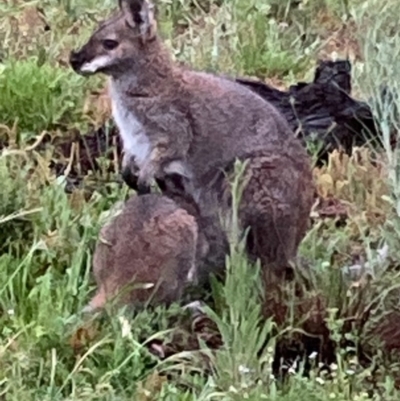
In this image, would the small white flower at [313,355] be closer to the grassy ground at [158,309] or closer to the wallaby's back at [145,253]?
the grassy ground at [158,309]

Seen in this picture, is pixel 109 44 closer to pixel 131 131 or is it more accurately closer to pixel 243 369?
pixel 131 131

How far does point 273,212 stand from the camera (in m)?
5.87

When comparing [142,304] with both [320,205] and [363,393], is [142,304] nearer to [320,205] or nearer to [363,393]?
[363,393]

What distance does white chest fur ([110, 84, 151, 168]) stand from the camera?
6195mm

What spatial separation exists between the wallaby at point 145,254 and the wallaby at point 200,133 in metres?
0.35

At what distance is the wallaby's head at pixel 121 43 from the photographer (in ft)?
20.4

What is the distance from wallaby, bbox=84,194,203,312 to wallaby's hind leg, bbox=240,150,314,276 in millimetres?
296

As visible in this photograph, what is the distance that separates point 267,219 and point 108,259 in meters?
0.72

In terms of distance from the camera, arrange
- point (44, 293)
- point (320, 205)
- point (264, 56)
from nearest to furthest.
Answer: point (44, 293) < point (320, 205) < point (264, 56)

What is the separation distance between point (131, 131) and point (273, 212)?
79 centimetres

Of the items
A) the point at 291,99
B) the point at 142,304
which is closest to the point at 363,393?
the point at 142,304

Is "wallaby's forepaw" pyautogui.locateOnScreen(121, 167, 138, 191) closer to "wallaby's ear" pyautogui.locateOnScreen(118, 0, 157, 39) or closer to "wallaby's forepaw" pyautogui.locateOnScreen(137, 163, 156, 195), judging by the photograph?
"wallaby's forepaw" pyautogui.locateOnScreen(137, 163, 156, 195)

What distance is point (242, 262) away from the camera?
506 centimetres

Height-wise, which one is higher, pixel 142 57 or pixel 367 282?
pixel 142 57
